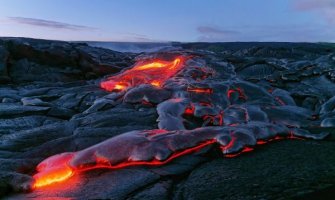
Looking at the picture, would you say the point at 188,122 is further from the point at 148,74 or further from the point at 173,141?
the point at 148,74

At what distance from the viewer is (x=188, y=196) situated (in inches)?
92.0

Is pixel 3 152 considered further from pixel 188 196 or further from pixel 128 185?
pixel 188 196

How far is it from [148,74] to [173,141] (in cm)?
402

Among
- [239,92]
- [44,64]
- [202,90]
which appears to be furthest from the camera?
[44,64]

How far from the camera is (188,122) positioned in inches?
163

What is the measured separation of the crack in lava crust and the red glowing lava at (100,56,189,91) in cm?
2

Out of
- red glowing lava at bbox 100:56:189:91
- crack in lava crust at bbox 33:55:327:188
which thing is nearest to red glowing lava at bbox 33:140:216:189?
crack in lava crust at bbox 33:55:327:188

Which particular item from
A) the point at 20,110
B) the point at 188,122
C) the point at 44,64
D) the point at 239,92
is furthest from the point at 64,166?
the point at 44,64

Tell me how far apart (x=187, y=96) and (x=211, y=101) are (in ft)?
1.13

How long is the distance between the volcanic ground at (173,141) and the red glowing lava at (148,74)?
0.04 m

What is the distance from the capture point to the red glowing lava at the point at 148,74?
6848 millimetres

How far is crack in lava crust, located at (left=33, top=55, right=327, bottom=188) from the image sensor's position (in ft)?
9.59

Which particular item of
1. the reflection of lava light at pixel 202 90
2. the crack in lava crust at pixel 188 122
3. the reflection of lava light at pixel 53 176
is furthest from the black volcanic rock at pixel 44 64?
the reflection of lava light at pixel 53 176

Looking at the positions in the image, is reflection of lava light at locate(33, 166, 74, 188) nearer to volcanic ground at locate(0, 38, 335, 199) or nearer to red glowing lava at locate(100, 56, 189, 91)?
volcanic ground at locate(0, 38, 335, 199)
